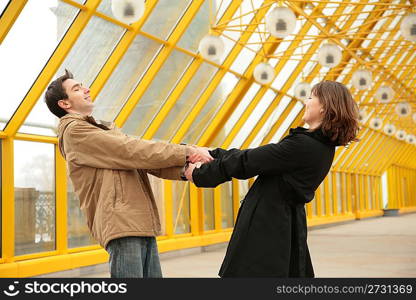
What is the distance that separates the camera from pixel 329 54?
28.6ft

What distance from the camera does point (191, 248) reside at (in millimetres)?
12758

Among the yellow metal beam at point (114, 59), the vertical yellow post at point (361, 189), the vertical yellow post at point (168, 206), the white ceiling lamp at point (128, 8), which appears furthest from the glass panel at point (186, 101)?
the vertical yellow post at point (361, 189)

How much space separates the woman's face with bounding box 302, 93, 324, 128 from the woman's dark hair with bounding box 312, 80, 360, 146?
2cm

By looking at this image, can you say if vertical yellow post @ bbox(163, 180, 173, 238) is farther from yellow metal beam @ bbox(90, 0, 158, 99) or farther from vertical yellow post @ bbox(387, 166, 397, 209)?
vertical yellow post @ bbox(387, 166, 397, 209)

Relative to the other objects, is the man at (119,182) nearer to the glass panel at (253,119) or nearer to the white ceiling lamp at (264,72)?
the white ceiling lamp at (264,72)

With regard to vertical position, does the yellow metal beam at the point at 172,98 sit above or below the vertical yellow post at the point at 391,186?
above

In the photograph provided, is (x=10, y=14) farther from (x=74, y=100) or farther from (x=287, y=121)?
(x=287, y=121)

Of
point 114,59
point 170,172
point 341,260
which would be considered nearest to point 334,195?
point 341,260

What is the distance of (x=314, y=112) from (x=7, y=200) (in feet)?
20.7

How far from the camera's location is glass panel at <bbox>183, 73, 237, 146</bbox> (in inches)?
498

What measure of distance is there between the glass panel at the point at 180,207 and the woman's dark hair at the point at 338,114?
32.9 feet

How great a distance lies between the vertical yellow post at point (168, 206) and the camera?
40.7 ft

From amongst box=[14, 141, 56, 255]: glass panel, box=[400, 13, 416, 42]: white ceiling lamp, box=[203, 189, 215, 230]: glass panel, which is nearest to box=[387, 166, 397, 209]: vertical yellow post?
box=[203, 189, 215, 230]: glass panel

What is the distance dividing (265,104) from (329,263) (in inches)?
220
